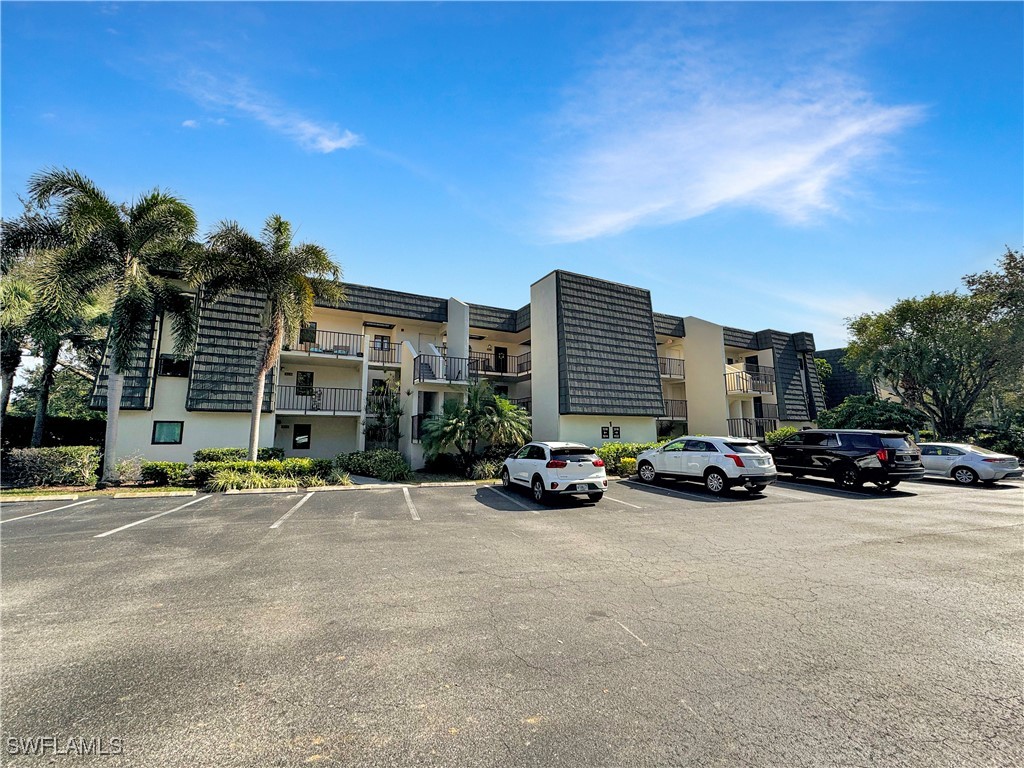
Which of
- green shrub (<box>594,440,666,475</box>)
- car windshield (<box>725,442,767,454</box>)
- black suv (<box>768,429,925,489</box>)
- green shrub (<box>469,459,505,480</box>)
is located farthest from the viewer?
green shrub (<box>594,440,666,475</box>)

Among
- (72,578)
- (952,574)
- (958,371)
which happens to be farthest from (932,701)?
A: (958,371)

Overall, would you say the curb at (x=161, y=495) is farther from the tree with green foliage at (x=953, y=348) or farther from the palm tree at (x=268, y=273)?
the tree with green foliage at (x=953, y=348)

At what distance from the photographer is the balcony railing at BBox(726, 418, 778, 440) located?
942 inches

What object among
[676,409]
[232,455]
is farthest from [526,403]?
[232,455]

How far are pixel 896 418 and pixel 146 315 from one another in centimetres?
3320

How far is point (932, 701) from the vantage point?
3.18m

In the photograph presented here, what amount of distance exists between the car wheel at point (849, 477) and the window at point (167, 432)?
2407cm

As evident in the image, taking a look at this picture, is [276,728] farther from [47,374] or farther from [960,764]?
[47,374]

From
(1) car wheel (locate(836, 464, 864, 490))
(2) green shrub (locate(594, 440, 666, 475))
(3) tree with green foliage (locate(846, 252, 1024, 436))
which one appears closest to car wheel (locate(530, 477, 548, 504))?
(2) green shrub (locate(594, 440, 666, 475))

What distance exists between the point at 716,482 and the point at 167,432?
65.8 ft

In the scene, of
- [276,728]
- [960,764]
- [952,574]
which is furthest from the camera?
[952,574]

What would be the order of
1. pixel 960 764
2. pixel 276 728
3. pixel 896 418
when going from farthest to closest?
1. pixel 896 418
2. pixel 276 728
3. pixel 960 764

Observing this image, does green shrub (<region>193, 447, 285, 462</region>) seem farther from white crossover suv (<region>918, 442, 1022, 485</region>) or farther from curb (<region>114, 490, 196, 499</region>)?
white crossover suv (<region>918, 442, 1022, 485</region>)

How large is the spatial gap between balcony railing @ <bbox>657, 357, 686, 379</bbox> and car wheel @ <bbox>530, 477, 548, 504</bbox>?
53.3ft
